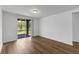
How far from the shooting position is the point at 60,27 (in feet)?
18.5

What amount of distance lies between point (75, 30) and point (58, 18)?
4.49ft

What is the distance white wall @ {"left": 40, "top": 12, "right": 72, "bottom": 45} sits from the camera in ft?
15.9

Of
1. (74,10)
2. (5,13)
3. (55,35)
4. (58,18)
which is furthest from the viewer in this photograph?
(55,35)

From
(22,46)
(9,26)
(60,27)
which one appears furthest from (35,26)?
(22,46)

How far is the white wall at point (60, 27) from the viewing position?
4.85 m

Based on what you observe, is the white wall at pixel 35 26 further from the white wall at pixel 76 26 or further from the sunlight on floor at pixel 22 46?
the white wall at pixel 76 26

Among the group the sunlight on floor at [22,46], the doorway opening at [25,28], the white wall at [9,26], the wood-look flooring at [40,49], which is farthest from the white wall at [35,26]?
the wood-look flooring at [40,49]

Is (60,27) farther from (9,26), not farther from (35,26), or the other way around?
(35,26)

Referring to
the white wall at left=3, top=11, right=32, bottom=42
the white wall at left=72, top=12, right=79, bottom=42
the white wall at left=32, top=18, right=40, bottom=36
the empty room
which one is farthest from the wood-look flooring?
the white wall at left=32, top=18, right=40, bottom=36

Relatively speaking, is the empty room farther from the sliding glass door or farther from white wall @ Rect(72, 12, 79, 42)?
the sliding glass door
